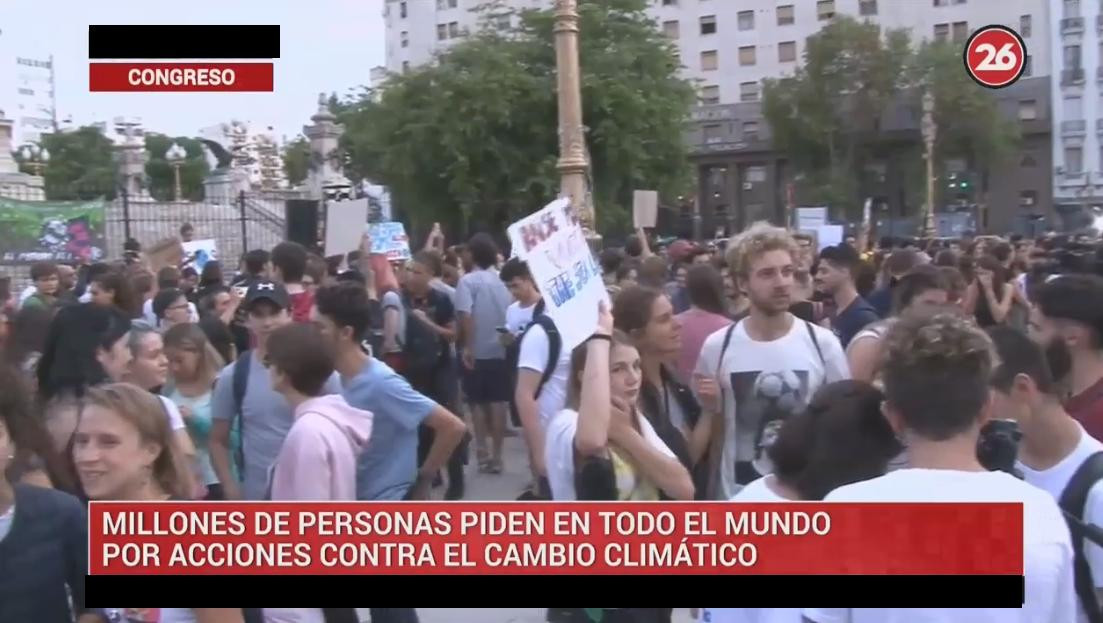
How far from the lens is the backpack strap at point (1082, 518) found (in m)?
2.47

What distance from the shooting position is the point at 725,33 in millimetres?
56125

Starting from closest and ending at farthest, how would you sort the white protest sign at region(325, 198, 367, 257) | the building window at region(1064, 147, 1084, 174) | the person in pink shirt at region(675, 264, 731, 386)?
the person in pink shirt at region(675, 264, 731, 386) < the white protest sign at region(325, 198, 367, 257) < the building window at region(1064, 147, 1084, 174)

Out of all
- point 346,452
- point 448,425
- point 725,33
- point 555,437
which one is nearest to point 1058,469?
point 555,437

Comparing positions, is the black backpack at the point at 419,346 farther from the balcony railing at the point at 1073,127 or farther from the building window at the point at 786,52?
the balcony railing at the point at 1073,127

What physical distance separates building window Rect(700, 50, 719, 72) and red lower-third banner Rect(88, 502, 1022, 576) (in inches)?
2171

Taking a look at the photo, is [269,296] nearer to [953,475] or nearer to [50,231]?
[953,475]

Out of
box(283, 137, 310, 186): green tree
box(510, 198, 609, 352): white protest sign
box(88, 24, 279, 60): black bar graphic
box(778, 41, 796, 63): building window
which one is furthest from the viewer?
box(778, 41, 796, 63): building window

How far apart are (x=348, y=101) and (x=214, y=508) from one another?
121 ft

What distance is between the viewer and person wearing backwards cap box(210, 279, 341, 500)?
4.35 metres

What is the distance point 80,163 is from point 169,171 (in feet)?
13.2

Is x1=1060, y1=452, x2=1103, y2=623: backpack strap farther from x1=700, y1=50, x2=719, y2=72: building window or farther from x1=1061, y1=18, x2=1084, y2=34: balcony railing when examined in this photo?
x1=700, y1=50, x2=719, y2=72: building window

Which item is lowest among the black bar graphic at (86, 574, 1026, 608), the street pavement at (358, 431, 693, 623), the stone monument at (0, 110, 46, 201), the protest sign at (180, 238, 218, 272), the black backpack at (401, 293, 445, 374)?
the street pavement at (358, 431, 693, 623)

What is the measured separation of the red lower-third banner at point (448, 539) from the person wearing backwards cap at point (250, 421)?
102 centimetres

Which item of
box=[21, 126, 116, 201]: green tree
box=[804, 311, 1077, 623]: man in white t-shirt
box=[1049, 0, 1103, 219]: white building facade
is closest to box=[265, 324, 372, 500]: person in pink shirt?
box=[804, 311, 1077, 623]: man in white t-shirt
